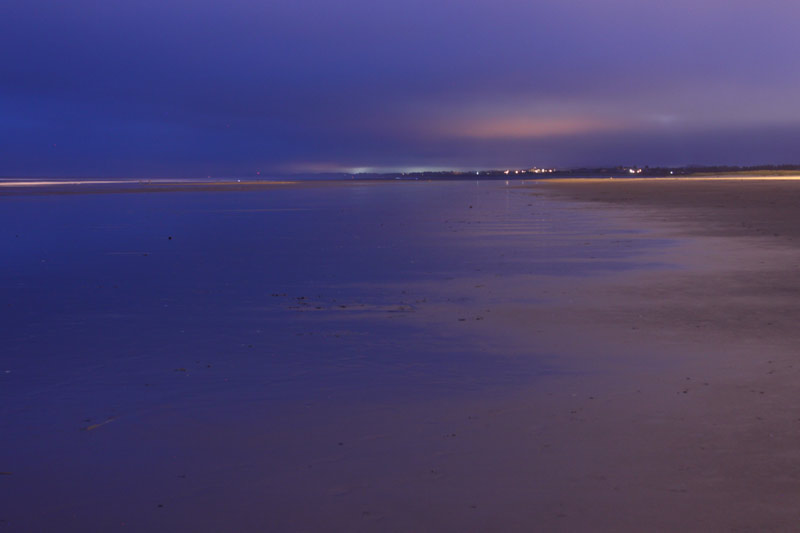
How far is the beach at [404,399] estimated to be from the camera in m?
4.64

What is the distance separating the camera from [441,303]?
11.5 metres

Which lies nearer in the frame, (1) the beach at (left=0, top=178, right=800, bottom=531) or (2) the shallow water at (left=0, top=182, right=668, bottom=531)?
(1) the beach at (left=0, top=178, right=800, bottom=531)

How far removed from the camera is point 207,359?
27.1ft

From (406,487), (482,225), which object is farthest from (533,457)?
(482,225)

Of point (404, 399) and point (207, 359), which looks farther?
point (207, 359)

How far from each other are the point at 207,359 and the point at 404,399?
2670mm

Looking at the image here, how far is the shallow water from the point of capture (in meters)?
5.03

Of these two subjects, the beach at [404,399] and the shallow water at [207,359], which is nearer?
the beach at [404,399]

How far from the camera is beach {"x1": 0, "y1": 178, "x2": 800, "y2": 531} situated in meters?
4.64

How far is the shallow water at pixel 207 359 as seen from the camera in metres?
5.03

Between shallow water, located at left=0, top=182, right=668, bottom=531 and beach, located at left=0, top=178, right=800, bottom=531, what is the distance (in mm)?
35

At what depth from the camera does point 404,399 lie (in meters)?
6.71

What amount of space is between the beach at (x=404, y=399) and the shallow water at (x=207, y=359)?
0.12ft

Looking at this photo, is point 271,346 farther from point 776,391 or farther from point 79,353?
point 776,391
